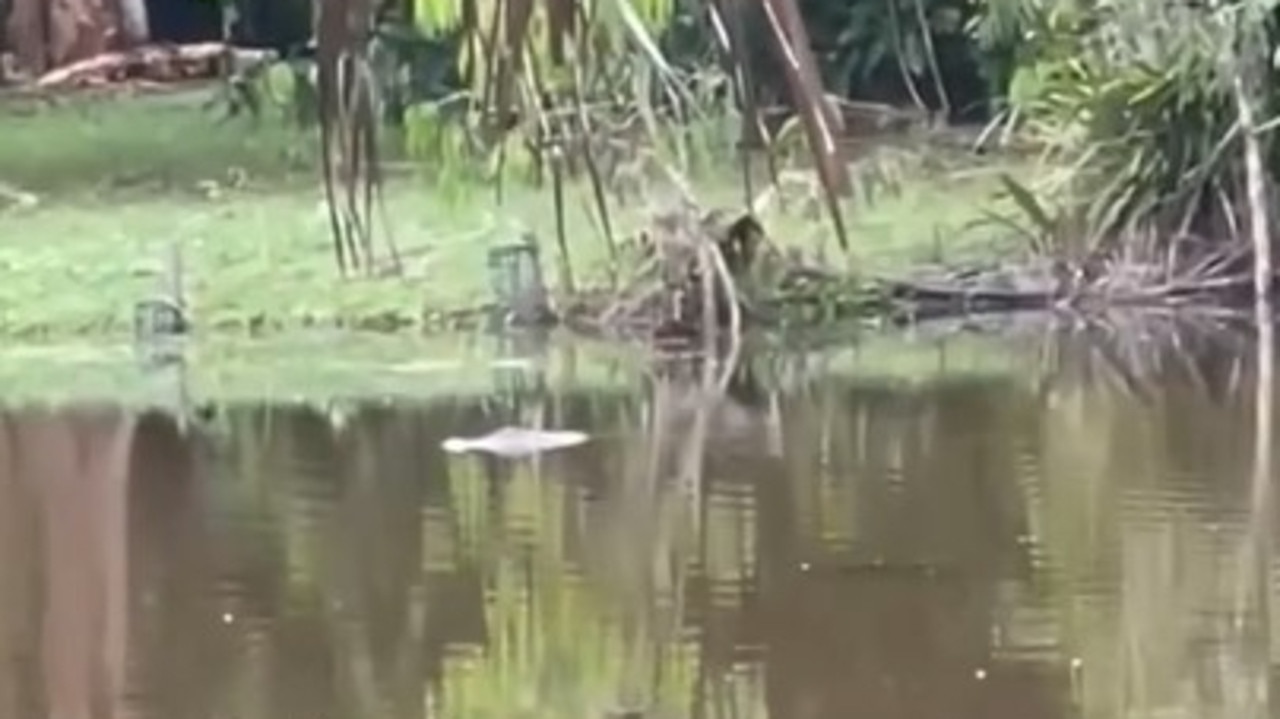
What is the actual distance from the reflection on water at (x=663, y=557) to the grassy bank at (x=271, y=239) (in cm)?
248

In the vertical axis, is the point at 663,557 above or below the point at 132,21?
below

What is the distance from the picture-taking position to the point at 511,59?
10.1 ft

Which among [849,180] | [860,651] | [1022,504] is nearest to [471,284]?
[1022,504]

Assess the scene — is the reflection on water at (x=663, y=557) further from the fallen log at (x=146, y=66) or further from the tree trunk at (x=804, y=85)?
the fallen log at (x=146, y=66)

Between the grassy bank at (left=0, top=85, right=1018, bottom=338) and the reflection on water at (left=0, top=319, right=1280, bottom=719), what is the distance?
2.48 metres

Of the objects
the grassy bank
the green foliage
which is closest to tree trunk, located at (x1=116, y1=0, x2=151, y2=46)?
the grassy bank

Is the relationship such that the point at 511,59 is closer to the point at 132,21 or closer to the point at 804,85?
the point at 804,85

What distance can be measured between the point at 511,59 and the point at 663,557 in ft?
21.4

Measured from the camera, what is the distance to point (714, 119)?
39.1ft

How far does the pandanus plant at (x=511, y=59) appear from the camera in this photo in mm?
2893

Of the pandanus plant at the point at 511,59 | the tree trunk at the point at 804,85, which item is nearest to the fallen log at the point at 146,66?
the pandanus plant at the point at 511,59

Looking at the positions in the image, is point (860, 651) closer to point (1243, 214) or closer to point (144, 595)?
point (144, 595)

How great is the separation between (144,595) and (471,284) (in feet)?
23.4

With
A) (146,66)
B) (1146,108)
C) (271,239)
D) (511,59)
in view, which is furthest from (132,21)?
(511,59)
